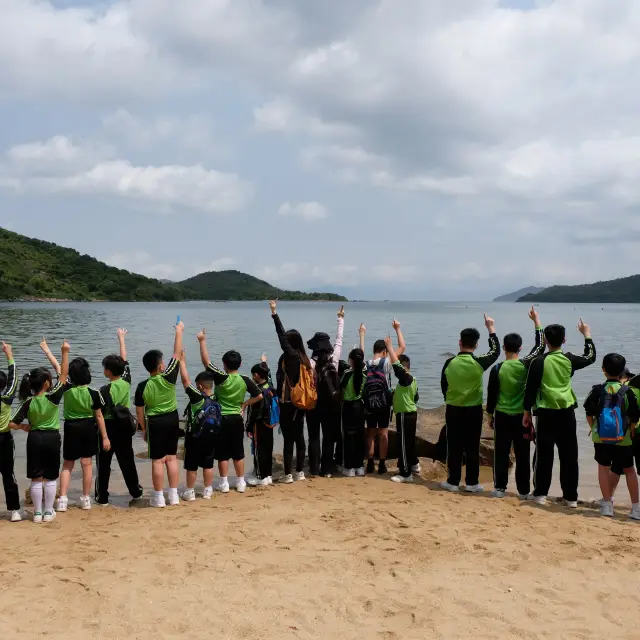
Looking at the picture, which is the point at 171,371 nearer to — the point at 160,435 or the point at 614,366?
the point at 160,435

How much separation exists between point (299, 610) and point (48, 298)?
515ft

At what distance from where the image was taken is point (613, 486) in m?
7.17

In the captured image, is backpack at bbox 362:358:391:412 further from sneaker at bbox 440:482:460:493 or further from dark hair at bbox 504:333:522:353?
dark hair at bbox 504:333:522:353

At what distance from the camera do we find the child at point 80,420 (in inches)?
→ 285

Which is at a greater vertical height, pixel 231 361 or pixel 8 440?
pixel 231 361

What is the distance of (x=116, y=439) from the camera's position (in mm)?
7676

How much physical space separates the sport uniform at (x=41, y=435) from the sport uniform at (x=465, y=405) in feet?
17.1

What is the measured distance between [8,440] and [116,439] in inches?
51.3

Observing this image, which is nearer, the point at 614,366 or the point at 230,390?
the point at 614,366

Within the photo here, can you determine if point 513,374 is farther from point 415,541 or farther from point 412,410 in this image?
point 415,541

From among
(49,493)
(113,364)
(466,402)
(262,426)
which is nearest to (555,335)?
(466,402)

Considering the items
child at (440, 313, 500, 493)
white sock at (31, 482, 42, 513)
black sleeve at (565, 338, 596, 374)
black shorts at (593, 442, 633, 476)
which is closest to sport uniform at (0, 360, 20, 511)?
white sock at (31, 482, 42, 513)

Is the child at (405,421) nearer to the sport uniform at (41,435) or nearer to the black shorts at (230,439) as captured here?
the black shorts at (230,439)

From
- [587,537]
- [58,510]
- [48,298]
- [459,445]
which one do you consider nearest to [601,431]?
[587,537]
